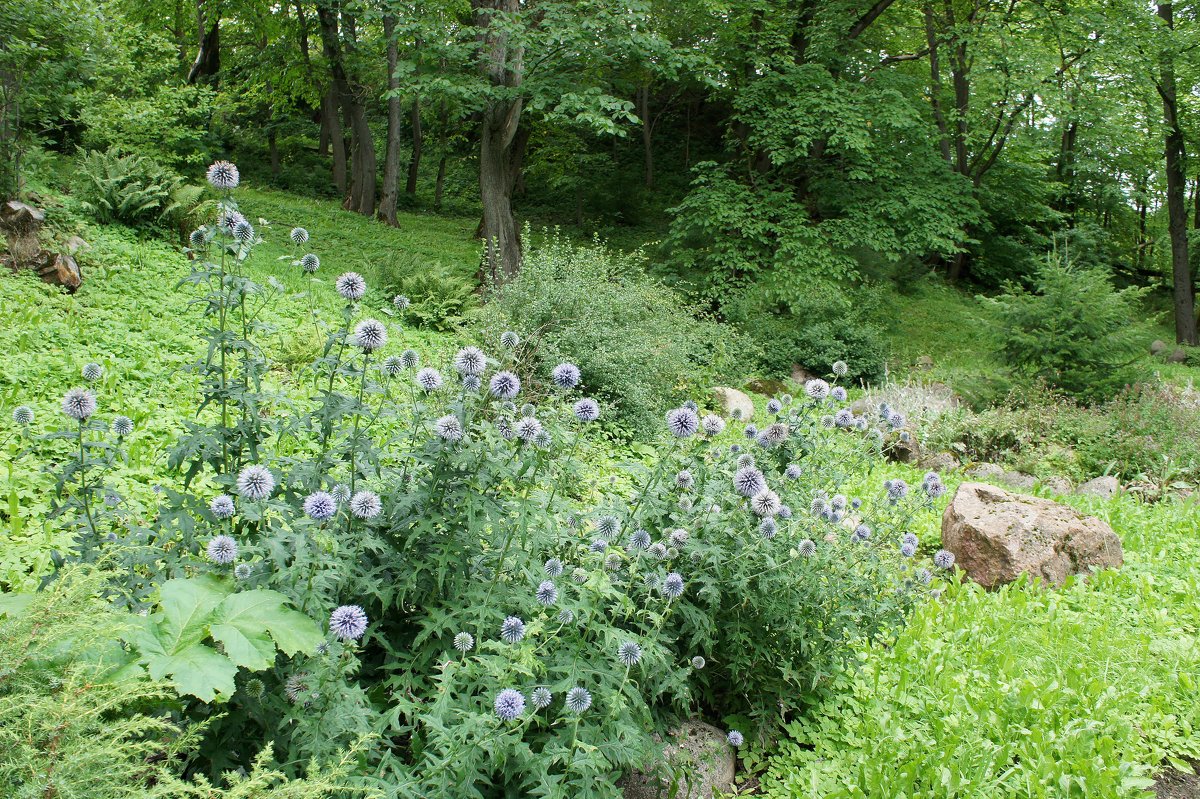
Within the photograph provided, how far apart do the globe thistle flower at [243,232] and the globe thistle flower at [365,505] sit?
→ 1.12m

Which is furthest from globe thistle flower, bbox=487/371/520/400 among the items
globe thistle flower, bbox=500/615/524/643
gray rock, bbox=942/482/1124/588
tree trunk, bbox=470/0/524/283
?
tree trunk, bbox=470/0/524/283

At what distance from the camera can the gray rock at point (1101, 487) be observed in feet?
25.6

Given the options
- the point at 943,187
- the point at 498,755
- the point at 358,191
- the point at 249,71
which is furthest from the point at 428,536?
the point at 249,71

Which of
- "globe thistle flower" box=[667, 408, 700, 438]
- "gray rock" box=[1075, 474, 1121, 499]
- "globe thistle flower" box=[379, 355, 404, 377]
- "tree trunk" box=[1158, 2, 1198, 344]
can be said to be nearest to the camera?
"globe thistle flower" box=[379, 355, 404, 377]

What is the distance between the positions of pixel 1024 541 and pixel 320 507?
516 centimetres

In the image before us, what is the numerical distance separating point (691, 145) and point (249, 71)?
13.2 m

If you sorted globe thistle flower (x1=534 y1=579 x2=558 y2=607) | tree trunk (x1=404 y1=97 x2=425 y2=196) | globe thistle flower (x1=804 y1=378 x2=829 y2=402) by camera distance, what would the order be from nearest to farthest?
globe thistle flower (x1=534 y1=579 x2=558 y2=607)
globe thistle flower (x1=804 y1=378 x2=829 y2=402)
tree trunk (x1=404 y1=97 x2=425 y2=196)

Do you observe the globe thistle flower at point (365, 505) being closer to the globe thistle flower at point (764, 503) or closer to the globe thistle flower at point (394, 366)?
the globe thistle flower at point (394, 366)

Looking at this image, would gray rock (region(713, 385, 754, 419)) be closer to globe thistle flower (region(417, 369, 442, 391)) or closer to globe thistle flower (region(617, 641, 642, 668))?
globe thistle flower (region(417, 369, 442, 391))

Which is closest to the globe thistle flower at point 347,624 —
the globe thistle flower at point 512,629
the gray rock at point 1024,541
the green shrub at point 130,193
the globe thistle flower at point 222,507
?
the globe thistle flower at point 512,629

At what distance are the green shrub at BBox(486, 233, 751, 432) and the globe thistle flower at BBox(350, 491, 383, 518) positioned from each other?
15.5 ft

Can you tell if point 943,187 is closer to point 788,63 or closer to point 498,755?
point 788,63

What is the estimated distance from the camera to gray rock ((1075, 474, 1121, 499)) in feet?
25.6

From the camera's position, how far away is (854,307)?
14.9 metres
